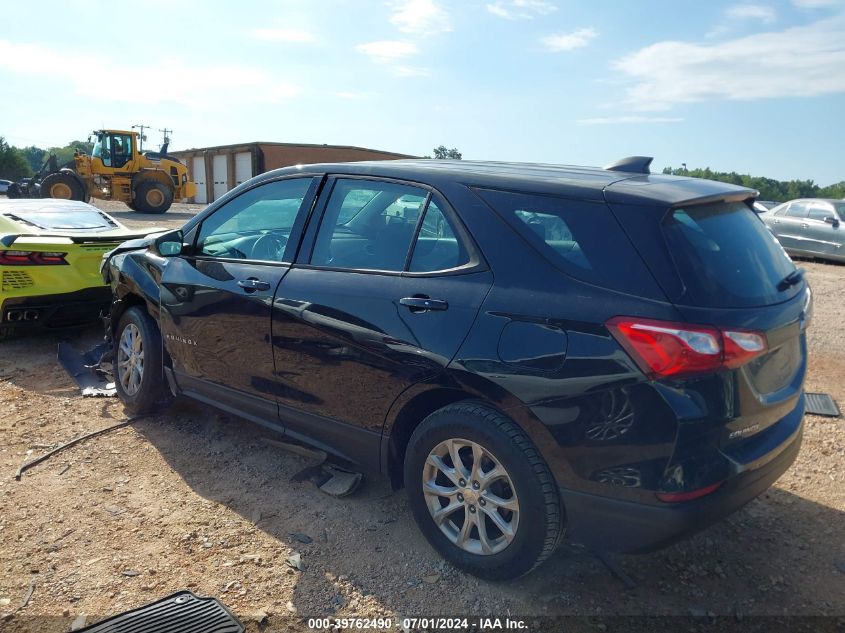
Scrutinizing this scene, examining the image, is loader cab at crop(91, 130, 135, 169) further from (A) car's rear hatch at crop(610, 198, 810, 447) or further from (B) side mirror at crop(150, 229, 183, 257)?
(A) car's rear hatch at crop(610, 198, 810, 447)

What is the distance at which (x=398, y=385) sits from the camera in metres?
3.05

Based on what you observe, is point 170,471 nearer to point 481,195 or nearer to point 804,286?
point 481,195

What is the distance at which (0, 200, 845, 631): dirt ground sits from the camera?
9.30ft

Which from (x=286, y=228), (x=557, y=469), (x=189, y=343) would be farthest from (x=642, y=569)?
(x=189, y=343)

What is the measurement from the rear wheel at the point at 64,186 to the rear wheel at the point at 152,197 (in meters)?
1.76

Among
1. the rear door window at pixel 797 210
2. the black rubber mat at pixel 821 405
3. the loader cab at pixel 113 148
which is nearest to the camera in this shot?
the black rubber mat at pixel 821 405

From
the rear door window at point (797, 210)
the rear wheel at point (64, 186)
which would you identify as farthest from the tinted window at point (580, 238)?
the rear wheel at point (64, 186)

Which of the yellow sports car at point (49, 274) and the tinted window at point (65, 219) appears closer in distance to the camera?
the yellow sports car at point (49, 274)

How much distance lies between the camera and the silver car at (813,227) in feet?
46.0

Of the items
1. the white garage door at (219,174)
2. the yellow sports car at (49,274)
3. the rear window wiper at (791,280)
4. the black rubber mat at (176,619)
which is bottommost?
the black rubber mat at (176,619)

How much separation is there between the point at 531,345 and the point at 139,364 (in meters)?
3.19

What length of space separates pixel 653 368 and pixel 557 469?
55 cm

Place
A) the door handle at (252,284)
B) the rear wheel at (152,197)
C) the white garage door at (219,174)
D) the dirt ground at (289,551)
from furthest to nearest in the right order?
the white garage door at (219,174)
the rear wheel at (152,197)
the door handle at (252,284)
the dirt ground at (289,551)

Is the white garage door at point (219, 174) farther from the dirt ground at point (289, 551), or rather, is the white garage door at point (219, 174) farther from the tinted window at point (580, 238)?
the tinted window at point (580, 238)
